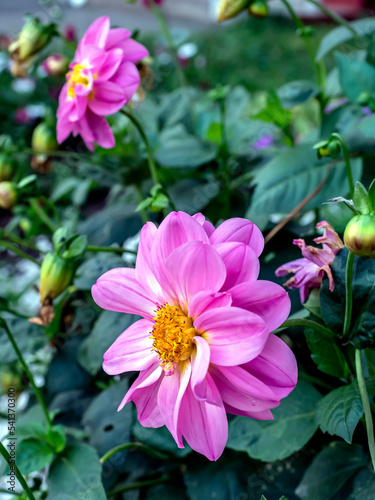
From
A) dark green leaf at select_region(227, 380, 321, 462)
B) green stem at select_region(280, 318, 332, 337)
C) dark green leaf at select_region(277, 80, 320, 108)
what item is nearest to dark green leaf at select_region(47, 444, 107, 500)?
dark green leaf at select_region(227, 380, 321, 462)

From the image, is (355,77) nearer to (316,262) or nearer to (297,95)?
(297,95)

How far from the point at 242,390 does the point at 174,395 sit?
5 cm

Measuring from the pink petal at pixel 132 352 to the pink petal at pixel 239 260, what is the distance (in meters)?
0.08

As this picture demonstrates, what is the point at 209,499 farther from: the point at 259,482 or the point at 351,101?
the point at 351,101

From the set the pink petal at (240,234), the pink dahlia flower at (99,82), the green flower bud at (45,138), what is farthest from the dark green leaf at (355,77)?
the green flower bud at (45,138)

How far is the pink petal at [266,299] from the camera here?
0.33 m

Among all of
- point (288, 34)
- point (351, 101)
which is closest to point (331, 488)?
point (351, 101)

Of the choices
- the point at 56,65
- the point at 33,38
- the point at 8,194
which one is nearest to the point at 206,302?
the point at 8,194

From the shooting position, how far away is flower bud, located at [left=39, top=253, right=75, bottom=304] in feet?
1.66

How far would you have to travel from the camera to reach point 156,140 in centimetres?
84

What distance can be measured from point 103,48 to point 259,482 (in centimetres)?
45

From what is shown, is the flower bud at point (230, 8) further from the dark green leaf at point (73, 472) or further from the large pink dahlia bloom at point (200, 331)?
the dark green leaf at point (73, 472)

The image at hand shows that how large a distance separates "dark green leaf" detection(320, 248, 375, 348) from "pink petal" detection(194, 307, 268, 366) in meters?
0.12

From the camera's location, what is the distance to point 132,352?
1.24ft
